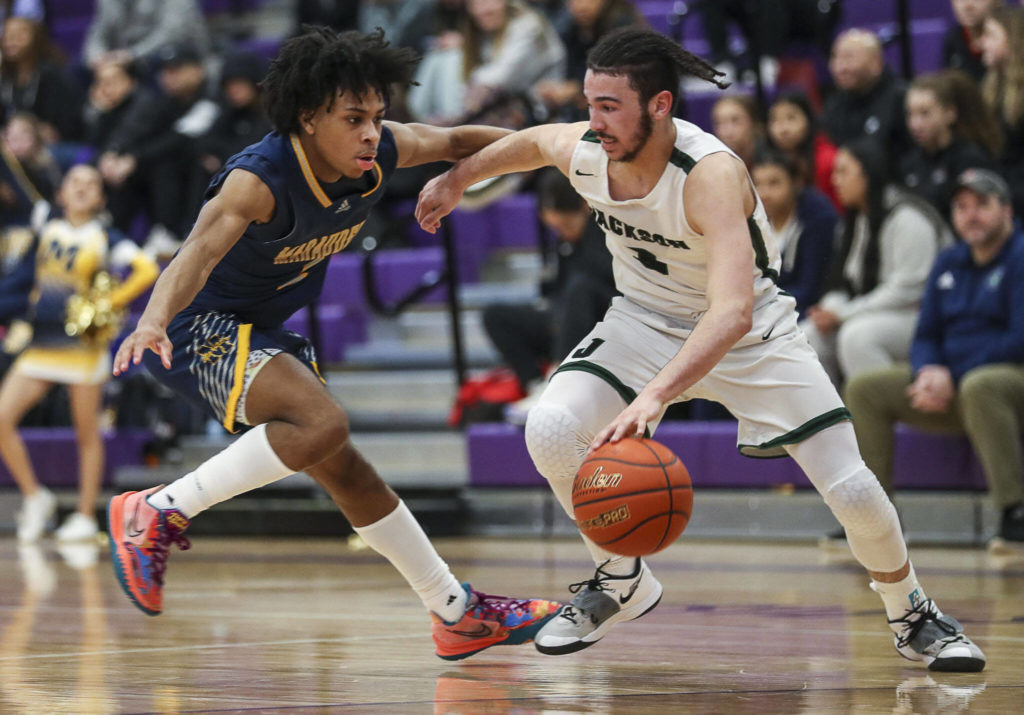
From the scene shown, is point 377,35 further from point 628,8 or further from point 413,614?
point 628,8

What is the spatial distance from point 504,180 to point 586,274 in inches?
23.0

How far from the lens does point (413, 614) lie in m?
4.62

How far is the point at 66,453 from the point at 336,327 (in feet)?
5.76

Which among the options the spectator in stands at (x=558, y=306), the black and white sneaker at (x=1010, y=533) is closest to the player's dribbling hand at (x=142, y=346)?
the spectator in stands at (x=558, y=306)

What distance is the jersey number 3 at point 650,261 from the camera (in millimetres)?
3615

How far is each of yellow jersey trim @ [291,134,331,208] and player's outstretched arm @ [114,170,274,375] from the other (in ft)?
0.39

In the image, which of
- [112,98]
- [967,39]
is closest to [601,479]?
[967,39]

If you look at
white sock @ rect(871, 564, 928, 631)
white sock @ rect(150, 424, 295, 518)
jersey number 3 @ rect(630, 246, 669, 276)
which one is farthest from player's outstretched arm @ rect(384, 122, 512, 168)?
white sock @ rect(871, 564, 928, 631)

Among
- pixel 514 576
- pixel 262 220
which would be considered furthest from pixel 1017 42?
pixel 262 220

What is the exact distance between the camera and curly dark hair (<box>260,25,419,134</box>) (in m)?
3.54

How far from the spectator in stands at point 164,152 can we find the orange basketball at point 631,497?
22.5 feet

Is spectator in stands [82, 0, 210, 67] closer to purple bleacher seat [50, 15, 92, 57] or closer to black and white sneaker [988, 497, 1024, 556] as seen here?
purple bleacher seat [50, 15, 92, 57]

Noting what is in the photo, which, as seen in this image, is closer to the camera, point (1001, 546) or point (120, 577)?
point (120, 577)

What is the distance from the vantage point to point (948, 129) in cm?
702
